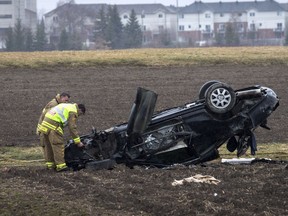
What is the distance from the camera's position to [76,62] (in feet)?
116

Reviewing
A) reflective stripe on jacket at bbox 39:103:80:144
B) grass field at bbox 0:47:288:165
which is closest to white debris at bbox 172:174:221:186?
reflective stripe on jacket at bbox 39:103:80:144

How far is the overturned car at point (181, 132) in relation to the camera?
1280cm

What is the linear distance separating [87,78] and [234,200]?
21.8 metres

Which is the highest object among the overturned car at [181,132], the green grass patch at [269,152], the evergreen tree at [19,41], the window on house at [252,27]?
the window on house at [252,27]

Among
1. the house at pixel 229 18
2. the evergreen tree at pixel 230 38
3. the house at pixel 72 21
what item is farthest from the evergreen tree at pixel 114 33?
the house at pixel 229 18

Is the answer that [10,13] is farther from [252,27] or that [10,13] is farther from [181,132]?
[181,132]

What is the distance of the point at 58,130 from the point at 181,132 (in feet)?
6.95

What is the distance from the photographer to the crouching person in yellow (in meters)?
12.9

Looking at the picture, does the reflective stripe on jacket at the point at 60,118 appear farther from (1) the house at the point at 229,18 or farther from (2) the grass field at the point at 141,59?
(1) the house at the point at 229,18

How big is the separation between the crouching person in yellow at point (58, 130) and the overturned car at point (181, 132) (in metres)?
0.22

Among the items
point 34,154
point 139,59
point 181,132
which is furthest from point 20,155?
point 139,59

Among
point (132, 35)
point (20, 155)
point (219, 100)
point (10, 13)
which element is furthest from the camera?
point (10, 13)

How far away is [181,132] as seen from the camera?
12898 millimetres

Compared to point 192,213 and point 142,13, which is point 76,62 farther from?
point 142,13
